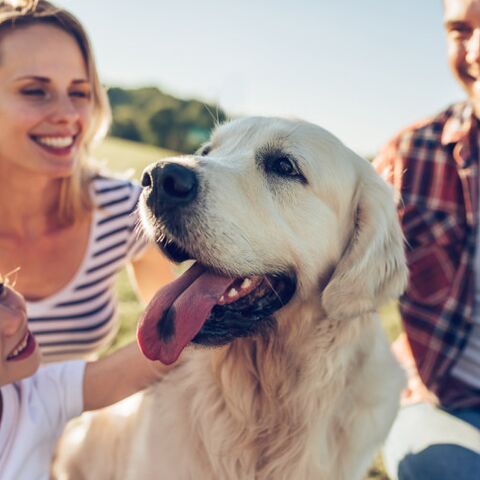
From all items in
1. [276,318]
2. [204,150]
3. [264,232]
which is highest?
[204,150]

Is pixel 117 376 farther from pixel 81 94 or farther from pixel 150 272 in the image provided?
pixel 81 94

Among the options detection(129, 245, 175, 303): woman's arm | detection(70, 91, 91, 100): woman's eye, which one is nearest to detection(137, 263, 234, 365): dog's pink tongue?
detection(129, 245, 175, 303): woman's arm

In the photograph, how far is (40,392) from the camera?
2391 millimetres

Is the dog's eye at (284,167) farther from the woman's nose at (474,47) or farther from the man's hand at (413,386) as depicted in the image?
the man's hand at (413,386)

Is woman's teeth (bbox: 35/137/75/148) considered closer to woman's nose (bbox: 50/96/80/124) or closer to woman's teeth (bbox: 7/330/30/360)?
woman's nose (bbox: 50/96/80/124)

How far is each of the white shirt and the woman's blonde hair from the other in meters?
1.06

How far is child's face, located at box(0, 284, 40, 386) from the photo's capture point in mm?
1956

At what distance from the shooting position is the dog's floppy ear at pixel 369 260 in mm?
2137

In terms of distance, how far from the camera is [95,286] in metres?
Result: 3.25

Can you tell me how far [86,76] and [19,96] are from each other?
1.40 ft

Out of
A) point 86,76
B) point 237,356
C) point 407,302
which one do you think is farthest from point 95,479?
point 86,76

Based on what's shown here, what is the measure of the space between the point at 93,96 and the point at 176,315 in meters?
1.72

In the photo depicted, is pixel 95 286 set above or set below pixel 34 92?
below

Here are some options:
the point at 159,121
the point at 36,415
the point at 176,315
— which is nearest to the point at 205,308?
the point at 176,315
